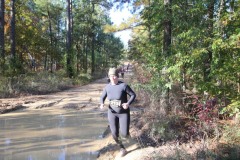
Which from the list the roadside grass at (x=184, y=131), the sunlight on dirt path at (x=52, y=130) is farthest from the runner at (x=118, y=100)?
the sunlight on dirt path at (x=52, y=130)

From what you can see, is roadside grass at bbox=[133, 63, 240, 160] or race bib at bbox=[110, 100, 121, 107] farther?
race bib at bbox=[110, 100, 121, 107]

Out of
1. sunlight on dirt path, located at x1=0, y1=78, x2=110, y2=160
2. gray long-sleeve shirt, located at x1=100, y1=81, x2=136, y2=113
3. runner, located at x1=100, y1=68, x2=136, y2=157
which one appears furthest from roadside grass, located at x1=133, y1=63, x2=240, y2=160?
sunlight on dirt path, located at x1=0, y1=78, x2=110, y2=160

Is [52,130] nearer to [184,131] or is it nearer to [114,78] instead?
[114,78]

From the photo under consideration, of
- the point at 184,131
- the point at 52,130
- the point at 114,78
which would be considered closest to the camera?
the point at 114,78

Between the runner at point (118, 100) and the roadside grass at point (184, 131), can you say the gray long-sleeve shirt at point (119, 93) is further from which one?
the roadside grass at point (184, 131)

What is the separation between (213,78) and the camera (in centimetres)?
599

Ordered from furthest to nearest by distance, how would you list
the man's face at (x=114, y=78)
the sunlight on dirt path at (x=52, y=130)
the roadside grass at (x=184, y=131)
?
the sunlight on dirt path at (x=52, y=130), the man's face at (x=114, y=78), the roadside grass at (x=184, y=131)

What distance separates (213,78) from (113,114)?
232 centimetres

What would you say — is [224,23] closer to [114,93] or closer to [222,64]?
[222,64]

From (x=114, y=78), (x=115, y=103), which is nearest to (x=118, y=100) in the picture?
(x=115, y=103)

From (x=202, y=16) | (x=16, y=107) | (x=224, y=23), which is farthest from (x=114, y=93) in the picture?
(x=16, y=107)

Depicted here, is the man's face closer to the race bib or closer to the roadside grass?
the race bib

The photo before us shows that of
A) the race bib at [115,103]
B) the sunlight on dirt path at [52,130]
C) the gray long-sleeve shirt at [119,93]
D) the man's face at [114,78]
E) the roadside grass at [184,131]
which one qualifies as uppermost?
the man's face at [114,78]

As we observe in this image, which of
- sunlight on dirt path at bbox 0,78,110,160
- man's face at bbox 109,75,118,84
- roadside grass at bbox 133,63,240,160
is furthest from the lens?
sunlight on dirt path at bbox 0,78,110,160
